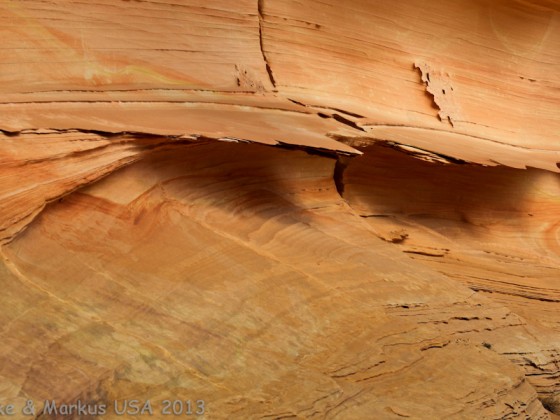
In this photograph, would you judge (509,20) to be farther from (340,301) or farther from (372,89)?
(340,301)

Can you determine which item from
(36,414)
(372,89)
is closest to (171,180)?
(36,414)

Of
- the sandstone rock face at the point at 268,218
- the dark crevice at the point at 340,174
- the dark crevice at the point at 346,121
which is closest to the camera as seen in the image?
the sandstone rock face at the point at 268,218

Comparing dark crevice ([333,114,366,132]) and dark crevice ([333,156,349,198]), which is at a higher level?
dark crevice ([333,114,366,132])

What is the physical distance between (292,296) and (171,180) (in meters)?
0.60

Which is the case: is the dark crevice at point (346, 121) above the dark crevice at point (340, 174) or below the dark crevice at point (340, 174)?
above

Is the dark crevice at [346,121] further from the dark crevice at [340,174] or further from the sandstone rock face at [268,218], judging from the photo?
the dark crevice at [340,174]

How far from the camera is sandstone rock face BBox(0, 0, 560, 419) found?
218cm

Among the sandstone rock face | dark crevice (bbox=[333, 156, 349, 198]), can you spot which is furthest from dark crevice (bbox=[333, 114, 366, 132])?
dark crevice (bbox=[333, 156, 349, 198])

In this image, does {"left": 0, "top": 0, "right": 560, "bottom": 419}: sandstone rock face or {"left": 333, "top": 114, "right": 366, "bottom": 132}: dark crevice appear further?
{"left": 333, "top": 114, "right": 366, "bottom": 132}: dark crevice

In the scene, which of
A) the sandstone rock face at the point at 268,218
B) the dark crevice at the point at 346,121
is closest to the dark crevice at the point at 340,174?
the sandstone rock face at the point at 268,218

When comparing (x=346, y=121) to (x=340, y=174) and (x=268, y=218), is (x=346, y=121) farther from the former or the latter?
(x=268, y=218)

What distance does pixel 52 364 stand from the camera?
6.48 ft

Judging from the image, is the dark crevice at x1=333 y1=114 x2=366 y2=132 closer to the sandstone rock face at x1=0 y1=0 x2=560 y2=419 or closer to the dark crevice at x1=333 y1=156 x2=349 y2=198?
the sandstone rock face at x1=0 y1=0 x2=560 y2=419

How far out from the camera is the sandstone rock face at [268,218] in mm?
2180
